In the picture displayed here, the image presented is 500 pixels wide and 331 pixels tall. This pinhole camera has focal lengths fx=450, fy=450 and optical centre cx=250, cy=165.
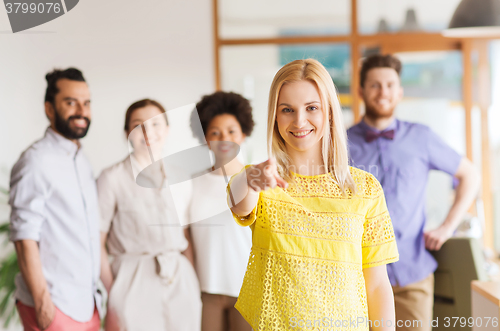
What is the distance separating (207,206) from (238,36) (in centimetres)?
253

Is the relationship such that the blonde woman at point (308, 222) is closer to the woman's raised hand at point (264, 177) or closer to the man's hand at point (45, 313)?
the woman's raised hand at point (264, 177)

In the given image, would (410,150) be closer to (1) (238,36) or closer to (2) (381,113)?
(2) (381,113)

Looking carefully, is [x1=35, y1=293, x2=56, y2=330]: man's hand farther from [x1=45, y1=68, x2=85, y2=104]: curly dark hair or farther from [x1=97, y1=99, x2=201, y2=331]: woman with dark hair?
[x1=45, y1=68, x2=85, y2=104]: curly dark hair

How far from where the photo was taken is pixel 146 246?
1995mm

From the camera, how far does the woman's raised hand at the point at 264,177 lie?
895mm

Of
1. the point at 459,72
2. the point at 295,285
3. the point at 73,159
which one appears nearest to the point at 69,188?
the point at 73,159

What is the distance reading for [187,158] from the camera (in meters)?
1.98

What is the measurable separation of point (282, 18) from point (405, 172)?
2462 millimetres

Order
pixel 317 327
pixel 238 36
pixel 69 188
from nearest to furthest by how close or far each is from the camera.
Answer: pixel 317 327, pixel 69 188, pixel 238 36

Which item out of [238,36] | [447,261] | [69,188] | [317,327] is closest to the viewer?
[317,327]

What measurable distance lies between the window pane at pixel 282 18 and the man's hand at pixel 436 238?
2.48 meters

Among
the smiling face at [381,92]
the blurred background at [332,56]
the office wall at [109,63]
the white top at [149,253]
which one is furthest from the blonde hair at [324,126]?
the blurred background at [332,56]

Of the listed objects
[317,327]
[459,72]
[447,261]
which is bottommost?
[447,261]

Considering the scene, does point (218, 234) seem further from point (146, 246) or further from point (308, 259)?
point (308, 259)
